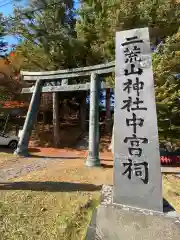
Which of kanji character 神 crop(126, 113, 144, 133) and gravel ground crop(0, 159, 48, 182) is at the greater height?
kanji character 神 crop(126, 113, 144, 133)

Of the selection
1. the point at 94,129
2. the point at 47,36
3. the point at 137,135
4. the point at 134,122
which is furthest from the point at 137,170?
the point at 47,36

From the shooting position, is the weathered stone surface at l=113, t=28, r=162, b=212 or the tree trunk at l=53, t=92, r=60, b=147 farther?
the tree trunk at l=53, t=92, r=60, b=147

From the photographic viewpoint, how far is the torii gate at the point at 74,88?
935 cm

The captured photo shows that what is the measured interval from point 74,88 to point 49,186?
213 inches

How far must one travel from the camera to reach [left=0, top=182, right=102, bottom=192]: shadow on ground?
223 inches

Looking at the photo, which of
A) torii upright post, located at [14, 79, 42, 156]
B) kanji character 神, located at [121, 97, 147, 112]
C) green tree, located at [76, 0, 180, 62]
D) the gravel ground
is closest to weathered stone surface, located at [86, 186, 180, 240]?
kanji character 神, located at [121, 97, 147, 112]

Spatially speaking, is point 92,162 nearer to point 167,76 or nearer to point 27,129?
point 27,129

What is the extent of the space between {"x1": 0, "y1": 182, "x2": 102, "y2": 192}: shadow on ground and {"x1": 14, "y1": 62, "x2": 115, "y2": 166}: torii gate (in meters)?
2.93

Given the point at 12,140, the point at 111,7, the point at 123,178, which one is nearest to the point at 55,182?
the point at 123,178

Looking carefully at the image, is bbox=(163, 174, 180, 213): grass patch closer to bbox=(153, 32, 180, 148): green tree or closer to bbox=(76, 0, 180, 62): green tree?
bbox=(153, 32, 180, 148): green tree

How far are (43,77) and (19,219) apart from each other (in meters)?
8.12

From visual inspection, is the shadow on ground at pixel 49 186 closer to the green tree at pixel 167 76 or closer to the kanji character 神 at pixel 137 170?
the kanji character 神 at pixel 137 170

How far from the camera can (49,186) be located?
596 centimetres

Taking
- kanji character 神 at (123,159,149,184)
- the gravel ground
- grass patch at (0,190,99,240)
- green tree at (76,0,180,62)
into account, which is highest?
green tree at (76,0,180,62)
